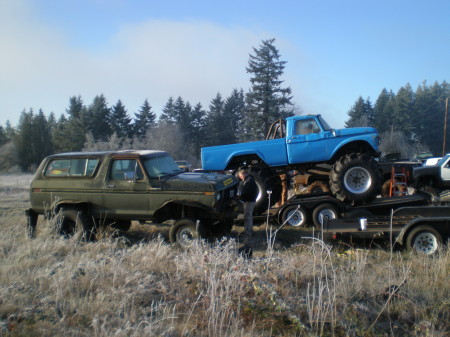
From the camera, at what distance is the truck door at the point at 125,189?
7.07m

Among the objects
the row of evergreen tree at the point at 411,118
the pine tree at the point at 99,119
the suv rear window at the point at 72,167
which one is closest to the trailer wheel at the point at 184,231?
the suv rear window at the point at 72,167

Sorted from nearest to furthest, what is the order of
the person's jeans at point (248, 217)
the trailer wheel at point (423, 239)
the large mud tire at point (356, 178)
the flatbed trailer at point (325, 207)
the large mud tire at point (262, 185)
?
the trailer wheel at point (423, 239) < the person's jeans at point (248, 217) < the flatbed trailer at point (325, 207) < the large mud tire at point (356, 178) < the large mud tire at point (262, 185)

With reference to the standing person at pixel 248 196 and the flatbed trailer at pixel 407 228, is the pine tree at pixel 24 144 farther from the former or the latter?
the flatbed trailer at pixel 407 228

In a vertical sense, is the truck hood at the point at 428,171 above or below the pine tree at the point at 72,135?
below

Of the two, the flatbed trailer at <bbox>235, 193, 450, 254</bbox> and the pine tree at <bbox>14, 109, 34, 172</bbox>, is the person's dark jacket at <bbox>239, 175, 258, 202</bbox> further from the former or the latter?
the pine tree at <bbox>14, 109, 34, 172</bbox>

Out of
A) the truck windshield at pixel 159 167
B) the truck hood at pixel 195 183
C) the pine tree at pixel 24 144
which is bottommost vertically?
the truck hood at pixel 195 183

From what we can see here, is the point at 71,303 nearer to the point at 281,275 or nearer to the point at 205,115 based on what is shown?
the point at 281,275

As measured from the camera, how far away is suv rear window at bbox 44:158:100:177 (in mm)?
7512

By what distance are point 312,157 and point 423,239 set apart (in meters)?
3.71

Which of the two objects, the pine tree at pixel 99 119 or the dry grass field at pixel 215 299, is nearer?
the dry grass field at pixel 215 299

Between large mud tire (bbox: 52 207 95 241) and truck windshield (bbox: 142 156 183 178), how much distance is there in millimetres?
1638

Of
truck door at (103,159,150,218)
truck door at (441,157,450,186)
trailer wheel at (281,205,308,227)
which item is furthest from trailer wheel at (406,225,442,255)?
truck door at (441,157,450,186)

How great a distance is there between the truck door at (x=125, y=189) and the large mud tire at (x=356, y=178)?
186 inches

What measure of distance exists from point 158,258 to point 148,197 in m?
2.35
